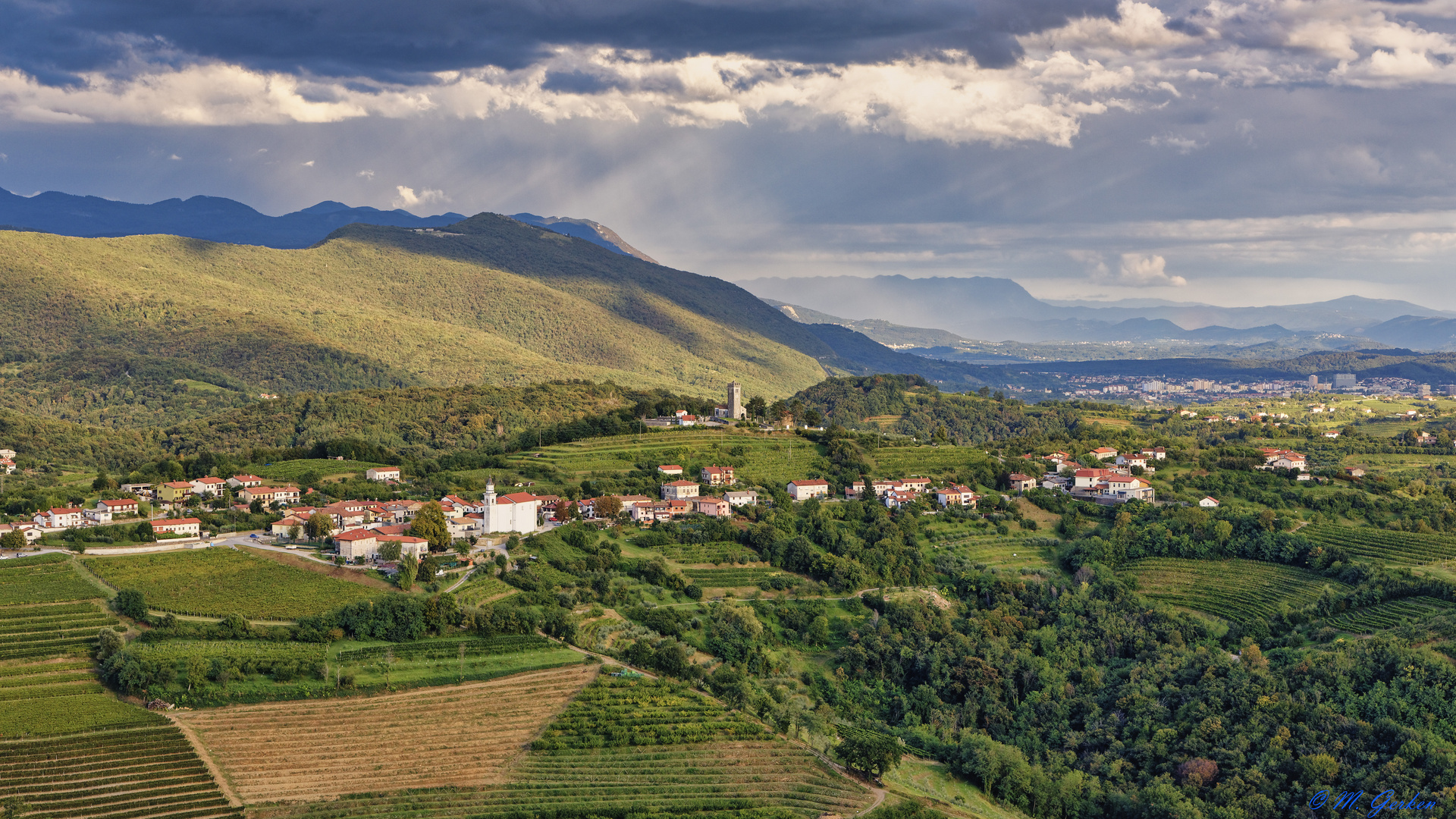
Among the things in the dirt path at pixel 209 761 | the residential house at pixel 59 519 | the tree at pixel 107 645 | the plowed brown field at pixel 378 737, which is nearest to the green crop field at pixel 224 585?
the tree at pixel 107 645

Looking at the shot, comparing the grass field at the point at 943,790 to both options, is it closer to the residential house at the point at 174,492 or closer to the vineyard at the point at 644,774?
the vineyard at the point at 644,774

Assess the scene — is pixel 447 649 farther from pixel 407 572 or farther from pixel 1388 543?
pixel 1388 543

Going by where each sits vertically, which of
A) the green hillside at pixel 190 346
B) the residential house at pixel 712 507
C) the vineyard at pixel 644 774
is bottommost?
the vineyard at pixel 644 774

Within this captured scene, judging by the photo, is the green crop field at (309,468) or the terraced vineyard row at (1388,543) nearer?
the terraced vineyard row at (1388,543)

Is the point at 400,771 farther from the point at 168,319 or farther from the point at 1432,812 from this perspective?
the point at 168,319

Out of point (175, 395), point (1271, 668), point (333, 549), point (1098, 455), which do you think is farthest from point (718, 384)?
point (1271, 668)

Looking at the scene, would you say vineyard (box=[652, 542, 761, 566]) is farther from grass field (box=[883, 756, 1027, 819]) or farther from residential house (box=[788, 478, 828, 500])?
grass field (box=[883, 756, 1027, 819])
